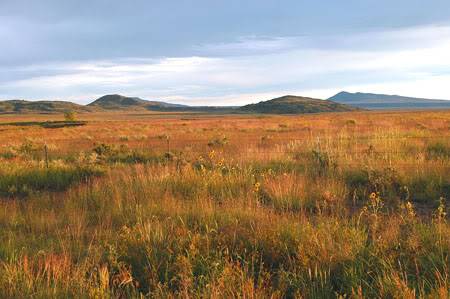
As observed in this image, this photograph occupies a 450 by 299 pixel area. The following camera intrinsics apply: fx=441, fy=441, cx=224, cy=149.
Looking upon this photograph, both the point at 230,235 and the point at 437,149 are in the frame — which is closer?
the point at 230,235

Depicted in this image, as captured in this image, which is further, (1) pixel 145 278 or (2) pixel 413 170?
(2) pixel 413 170

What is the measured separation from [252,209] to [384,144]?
997 centimetres

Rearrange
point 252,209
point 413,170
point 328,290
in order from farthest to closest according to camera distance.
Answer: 1. point 413,170
2. point 252,209
3. point 328,290

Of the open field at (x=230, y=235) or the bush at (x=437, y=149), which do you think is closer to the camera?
the open field at (x=230, y=235)

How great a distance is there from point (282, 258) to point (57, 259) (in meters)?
2.44

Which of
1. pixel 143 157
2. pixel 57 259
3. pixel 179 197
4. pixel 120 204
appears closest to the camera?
pixel 57 259

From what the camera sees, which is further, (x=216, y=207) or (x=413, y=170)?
(x=413, y=170)

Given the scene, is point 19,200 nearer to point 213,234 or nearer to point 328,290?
point 213,234

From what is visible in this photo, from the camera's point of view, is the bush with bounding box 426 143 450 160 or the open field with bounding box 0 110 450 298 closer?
the open field with bounding box 0 110 450 298

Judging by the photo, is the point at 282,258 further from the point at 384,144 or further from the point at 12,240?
the point at 384,144

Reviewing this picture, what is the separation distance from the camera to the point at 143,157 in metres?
16.9

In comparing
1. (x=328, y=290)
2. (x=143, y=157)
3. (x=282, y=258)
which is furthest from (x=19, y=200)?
(x=143, y=157)

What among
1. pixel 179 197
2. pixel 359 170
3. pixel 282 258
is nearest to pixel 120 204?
pixel 179 197

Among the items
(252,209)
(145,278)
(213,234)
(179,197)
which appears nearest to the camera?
(145,278)
